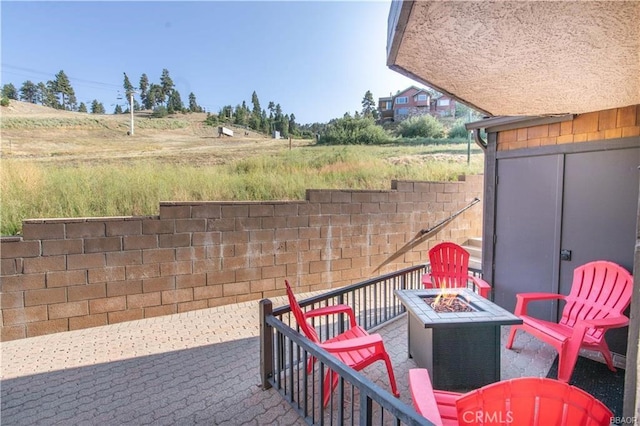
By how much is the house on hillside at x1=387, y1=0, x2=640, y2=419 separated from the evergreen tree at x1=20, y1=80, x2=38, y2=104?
31338 mm

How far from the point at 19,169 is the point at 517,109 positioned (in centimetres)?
733

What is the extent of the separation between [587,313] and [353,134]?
591 inches

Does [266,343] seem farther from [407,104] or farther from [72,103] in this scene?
[407,104]

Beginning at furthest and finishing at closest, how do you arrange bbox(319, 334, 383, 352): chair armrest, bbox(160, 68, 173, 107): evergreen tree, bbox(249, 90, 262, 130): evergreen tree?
bbox(249, 90, 262, 130): evergreen tree < bbox(160, 68, 173, 107): evergreen tree < bbox(319, 334, 383, 352): chair armrest

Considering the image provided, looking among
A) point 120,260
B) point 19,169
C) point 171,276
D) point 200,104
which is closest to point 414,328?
point 171,276

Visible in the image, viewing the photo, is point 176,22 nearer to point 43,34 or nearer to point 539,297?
point 43,34

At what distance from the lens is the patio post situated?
2539mm

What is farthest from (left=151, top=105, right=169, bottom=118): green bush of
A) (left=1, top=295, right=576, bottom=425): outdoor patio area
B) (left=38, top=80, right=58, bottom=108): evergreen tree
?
(left=1, top=295, right=576, bottom=425): outdoor patio area

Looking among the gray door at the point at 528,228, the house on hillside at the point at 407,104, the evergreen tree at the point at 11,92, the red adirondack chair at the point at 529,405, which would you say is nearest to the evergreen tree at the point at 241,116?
the evergreen tree at the point at 11,92

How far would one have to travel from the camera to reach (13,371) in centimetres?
301

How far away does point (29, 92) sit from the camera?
24.0 meters

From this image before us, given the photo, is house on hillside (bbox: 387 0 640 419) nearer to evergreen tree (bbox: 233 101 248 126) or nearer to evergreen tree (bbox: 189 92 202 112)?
evergreen tree (bbox: 233 101 248 126)

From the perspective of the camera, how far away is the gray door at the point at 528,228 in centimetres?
363

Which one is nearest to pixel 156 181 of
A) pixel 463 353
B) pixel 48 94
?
pixel 463 353
